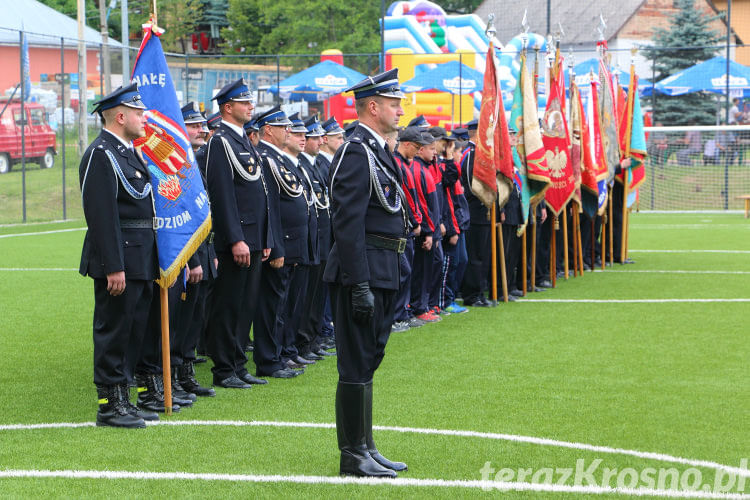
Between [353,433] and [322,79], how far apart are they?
2503 cm

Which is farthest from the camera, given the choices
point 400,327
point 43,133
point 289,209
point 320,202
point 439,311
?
point 43,133

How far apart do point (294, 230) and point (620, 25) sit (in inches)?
1893

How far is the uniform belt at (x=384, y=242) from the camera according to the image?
554 centimetres

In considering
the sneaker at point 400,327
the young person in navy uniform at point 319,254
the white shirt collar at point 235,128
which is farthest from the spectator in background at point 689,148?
the white shirt collar at point 235,128

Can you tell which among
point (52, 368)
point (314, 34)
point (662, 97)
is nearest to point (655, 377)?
point (52, 368)

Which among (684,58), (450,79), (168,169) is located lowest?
(168,169)

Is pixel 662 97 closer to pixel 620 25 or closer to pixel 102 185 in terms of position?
pixel 620 25

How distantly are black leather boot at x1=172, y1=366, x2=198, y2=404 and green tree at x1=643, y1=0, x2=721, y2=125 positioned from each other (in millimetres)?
26500

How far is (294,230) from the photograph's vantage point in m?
8.61

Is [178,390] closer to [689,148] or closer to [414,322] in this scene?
[414,322]

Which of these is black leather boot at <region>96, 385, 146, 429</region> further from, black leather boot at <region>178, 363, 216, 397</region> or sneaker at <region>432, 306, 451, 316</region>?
sneaker at <region>432, 306, 451, 316</region>

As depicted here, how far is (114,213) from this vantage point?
6.31 m

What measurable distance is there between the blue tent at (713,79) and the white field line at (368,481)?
26262mm

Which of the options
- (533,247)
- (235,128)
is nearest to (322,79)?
(533,247)
